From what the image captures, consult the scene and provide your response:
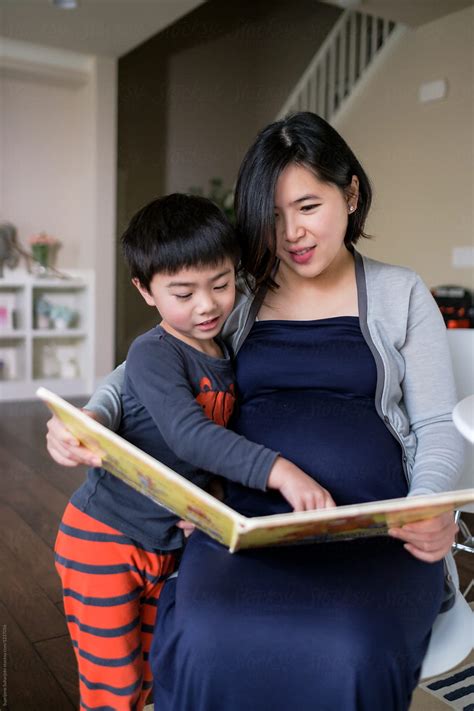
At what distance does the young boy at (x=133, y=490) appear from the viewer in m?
1.11

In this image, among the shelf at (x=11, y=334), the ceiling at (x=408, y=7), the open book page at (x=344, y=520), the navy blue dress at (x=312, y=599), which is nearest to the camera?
the open book page at (x=344, y=520)

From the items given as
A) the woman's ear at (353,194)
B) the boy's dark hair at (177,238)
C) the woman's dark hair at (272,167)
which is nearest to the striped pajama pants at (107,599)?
the boy's dark hair at (177,238)

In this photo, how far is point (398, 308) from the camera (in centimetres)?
121

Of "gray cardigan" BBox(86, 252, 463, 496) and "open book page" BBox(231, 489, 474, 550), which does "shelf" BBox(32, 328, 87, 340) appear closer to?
"gray cardigan" BBox(86, 252, 463, 496)

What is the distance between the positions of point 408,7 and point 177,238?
443 cm

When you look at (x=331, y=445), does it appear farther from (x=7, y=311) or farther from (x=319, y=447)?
(x=7, y=311)

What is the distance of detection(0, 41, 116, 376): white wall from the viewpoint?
5605mm

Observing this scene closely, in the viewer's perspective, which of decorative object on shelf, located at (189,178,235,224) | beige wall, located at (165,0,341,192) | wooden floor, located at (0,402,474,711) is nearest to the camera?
wooden floor, located at (0,402,474,711)

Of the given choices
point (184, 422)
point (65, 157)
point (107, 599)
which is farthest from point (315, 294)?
point (65, 157)

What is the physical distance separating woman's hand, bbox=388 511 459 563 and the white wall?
488 centimetres

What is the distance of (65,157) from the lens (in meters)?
6.11

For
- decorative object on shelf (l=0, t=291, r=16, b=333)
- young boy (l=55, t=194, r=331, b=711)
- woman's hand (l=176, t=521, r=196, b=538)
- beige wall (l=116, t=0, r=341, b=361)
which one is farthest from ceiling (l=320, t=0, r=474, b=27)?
woman's hand (l=176, t=521, r=196, b=538)

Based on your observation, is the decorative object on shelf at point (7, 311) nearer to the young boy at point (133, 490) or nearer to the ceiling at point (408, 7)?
the ceiling at point (408, 7)

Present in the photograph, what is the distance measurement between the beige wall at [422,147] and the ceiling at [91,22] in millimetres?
1704
